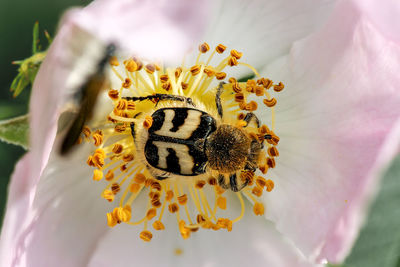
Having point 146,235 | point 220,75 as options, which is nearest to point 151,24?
point 220,75

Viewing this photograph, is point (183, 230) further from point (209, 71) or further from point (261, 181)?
point (209, 71)

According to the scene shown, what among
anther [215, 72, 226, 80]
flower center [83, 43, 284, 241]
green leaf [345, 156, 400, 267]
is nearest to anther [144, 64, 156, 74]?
flower center [83, 43, 284, 241]

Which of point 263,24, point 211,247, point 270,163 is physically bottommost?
point 211,247

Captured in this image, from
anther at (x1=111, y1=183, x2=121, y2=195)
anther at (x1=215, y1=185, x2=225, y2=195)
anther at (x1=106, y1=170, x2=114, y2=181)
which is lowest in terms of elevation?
anther at (x1=111, y1=183, x2=121, y2=195)

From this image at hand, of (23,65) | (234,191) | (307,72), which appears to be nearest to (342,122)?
(307,72)

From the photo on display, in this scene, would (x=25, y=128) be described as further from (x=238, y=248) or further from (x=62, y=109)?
(x=238, y=248)

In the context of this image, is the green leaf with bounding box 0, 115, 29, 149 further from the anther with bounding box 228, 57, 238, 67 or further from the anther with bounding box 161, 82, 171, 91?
the anther with bounding box 228, 57, 238, 67

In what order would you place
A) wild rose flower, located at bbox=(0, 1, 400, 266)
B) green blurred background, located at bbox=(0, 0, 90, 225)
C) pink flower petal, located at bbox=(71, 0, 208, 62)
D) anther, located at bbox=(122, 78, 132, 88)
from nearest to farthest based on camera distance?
pink flower petal, located at bbox=(71, 0, 208, 62) < wild rose flower, located at bbox=(0, 1, 400, 266) < anther, located at bbox=(122, 78, 132, 88) < green blurred background, located at bbox=(0, 0, 90, 225)
